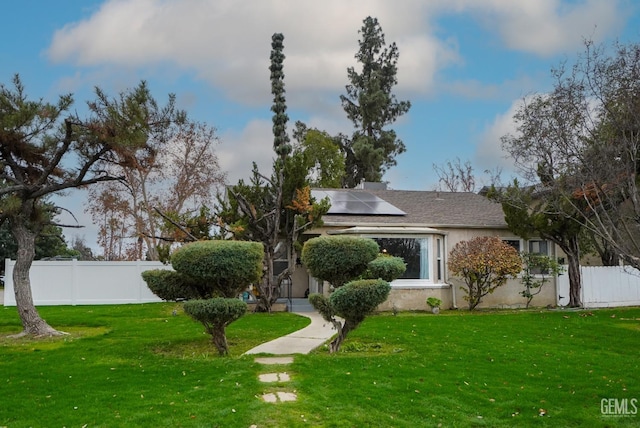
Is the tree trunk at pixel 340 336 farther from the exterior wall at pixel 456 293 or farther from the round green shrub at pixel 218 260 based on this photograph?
the exterior wall at pixel 456 293

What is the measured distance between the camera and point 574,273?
19.3 metres

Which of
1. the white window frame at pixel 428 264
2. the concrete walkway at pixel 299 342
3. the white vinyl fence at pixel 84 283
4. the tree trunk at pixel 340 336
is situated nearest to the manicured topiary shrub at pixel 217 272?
the concrete walkway at pixel 299 342

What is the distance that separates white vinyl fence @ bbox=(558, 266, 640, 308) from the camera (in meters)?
19.8

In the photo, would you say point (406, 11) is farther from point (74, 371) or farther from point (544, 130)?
point (74, 371)

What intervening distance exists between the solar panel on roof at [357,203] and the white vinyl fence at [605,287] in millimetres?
6198

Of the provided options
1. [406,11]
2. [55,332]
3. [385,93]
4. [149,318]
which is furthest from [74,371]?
[385,93]

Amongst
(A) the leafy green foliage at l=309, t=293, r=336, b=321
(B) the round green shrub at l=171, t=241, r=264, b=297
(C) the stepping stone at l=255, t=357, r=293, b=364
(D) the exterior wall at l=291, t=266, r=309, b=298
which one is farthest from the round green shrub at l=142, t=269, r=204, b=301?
(D) the exterior wall at l=291, t=266, r=309, b=298

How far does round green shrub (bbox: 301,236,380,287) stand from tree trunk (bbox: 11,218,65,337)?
21.2 ft

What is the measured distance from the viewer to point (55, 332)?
42.2 ft

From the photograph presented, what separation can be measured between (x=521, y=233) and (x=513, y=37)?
656cm

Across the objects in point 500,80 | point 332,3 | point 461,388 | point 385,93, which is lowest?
point 461,388

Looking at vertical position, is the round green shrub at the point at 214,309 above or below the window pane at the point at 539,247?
below

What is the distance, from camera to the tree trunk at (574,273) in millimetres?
19250

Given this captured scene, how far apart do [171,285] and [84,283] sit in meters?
12.4
